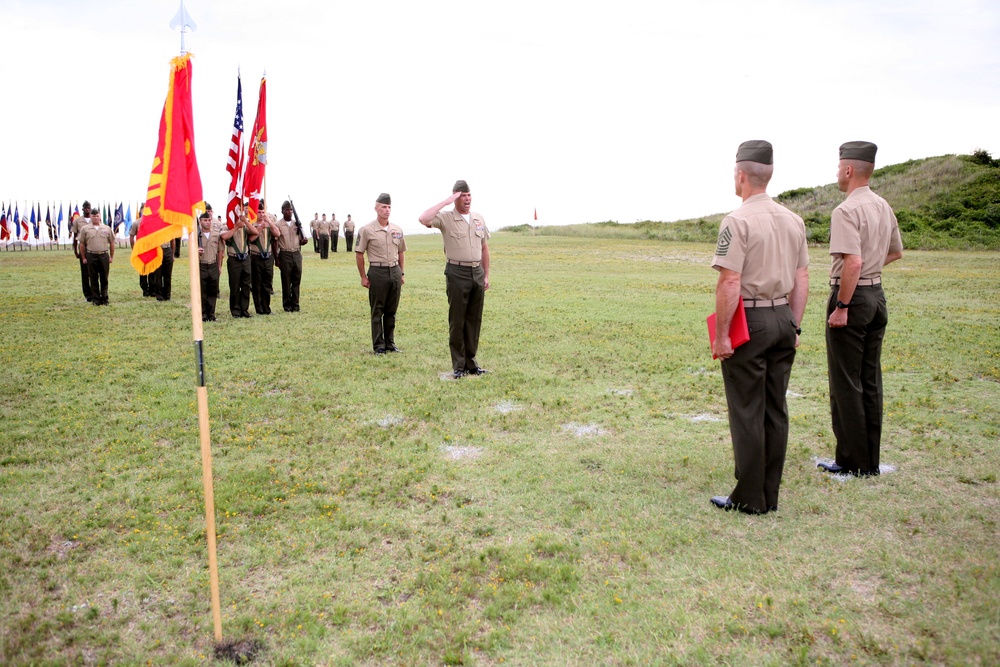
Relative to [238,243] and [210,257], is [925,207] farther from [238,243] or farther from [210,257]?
[210,257]

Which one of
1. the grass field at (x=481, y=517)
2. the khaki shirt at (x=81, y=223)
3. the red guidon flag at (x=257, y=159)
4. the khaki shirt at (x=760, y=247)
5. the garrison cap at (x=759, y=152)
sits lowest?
the grass field at (x=481, y=517)

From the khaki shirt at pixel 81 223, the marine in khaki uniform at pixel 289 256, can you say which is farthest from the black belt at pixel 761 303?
the khaki shirt at pixel 81 223

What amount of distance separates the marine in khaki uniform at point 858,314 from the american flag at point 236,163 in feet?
30.6

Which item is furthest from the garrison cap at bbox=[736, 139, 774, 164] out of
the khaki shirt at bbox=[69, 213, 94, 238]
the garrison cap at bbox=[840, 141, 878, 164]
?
the khaki shirt at bbox=[69, 213, 94, 238]

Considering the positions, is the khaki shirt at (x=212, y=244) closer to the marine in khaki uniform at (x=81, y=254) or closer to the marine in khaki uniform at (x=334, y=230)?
the marine in khaki uniform at (x=81, y=254)

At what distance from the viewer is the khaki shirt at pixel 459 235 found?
30.4ft

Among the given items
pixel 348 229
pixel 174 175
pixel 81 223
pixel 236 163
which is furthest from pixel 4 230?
pixel 174 175

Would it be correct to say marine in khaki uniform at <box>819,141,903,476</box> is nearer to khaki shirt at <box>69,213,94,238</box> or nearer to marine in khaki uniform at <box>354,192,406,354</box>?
marine in khaki uniform at <box>354,192,406,354</box>

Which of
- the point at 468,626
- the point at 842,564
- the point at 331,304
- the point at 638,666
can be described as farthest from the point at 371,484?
the point at 331,304

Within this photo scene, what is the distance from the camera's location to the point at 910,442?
6.62m

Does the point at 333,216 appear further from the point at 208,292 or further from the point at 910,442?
the point at 910,442

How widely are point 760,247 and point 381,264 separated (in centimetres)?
719

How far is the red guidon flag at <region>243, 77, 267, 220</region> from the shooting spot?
43.3 feet

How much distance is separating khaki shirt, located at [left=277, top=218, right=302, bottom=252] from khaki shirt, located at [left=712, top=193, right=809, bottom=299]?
41.9 ft
